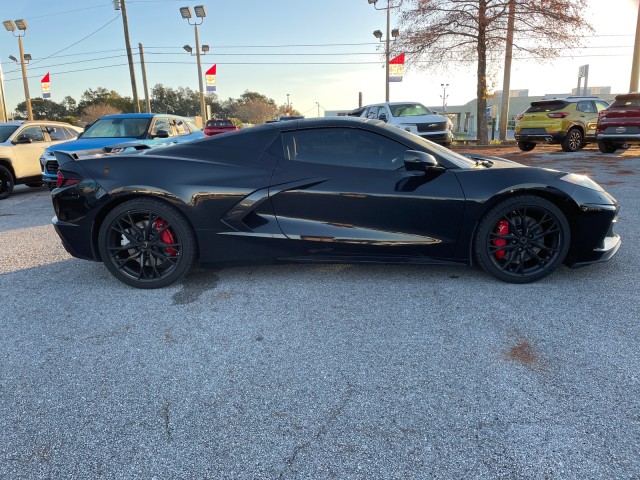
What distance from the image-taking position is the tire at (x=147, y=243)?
3574 millimetres

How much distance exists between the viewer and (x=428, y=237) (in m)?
3.48

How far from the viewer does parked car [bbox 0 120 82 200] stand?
9422 mm

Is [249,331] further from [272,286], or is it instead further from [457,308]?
[457,308]

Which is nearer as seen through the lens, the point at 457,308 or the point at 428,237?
the point at 457,308

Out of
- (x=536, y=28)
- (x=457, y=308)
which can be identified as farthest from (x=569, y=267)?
(x=536, y=28)

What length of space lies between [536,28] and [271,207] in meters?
19.9

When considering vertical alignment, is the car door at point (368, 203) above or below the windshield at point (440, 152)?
below

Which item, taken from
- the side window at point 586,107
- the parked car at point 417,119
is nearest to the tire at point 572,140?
the side window at point 586,107

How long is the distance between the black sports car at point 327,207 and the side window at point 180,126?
22.3 ft

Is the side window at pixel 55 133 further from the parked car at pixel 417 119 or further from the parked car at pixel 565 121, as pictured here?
the parked car at pixel 565 121

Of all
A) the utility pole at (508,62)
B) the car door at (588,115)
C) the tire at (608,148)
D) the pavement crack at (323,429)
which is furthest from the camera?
the utility pole at (508,62)

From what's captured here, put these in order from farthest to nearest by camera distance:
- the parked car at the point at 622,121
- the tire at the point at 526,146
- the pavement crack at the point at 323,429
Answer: the tire at the point at 526,146
the parked car at the point at 622,121
the pavement crack at the point at 323,429

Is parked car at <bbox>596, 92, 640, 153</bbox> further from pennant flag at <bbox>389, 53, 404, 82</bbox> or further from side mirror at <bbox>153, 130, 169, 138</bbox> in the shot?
side mirror at <bbox>153, 130, 169, 138</bbox>

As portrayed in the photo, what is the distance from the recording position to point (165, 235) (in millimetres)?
3648
